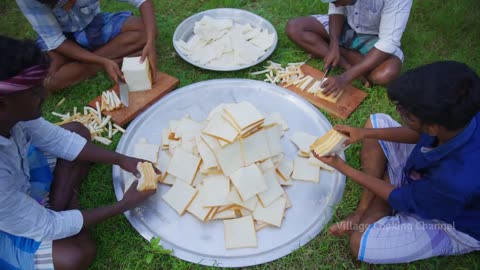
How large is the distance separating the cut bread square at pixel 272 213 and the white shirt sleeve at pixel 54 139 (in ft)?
3.97

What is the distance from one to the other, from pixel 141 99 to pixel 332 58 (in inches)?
65.3

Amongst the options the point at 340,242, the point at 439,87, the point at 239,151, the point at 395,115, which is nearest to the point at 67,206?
the point at 239,151

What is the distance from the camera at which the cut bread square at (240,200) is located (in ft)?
7.91

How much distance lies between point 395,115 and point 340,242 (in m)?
1.29

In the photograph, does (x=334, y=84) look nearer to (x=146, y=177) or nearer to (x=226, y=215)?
(x=226, y=215)

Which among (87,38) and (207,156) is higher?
(87,38)

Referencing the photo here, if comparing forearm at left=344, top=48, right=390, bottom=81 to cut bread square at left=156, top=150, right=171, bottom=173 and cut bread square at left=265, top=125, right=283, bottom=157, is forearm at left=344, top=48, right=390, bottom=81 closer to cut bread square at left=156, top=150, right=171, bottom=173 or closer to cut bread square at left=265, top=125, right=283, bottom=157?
cut bread square at left=265, top=125, right=283, bottom=157

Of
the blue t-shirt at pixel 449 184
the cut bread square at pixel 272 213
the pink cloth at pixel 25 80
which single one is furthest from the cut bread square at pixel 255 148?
the pink cloth at pixel 25 80

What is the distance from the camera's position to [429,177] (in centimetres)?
194

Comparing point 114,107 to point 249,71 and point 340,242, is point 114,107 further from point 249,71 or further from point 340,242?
point 340,242

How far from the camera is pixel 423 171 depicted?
2.15m

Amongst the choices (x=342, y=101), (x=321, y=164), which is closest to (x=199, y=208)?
(x=321, y=164)

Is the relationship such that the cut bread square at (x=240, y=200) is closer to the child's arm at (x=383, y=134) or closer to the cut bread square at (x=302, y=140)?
the cut bread square at (x=302, y=140)

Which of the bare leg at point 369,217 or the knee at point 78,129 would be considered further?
the knee at point 78,129
